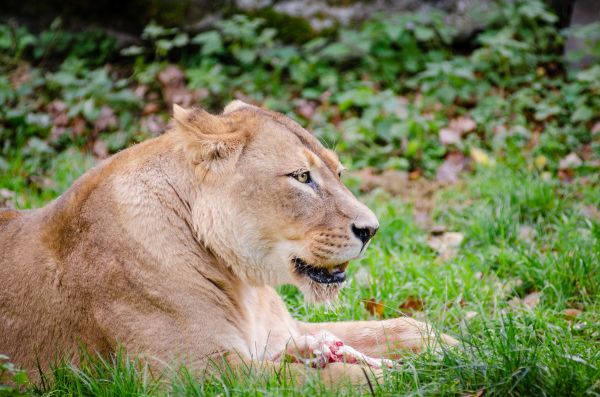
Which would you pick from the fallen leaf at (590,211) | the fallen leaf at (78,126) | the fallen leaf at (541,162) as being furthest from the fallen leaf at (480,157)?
the fallen leaf at (78,126)

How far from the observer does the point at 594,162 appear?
266 inches

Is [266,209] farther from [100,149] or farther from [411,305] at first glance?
[100,149]

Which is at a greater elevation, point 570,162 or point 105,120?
point 105,120

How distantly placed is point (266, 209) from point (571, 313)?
201 centimetres

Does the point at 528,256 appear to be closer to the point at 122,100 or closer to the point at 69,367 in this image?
the point at 69,367

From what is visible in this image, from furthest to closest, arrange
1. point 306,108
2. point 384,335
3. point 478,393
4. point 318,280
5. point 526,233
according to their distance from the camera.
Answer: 1. point 306,108
2. point 526,233
3. point 384,335
4. point 318,280
5. point 478,393

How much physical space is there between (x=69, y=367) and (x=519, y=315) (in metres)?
2.39

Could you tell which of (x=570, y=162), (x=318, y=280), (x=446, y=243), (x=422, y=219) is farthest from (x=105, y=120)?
(x=318, y=280)

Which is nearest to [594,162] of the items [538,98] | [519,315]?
[538,98]

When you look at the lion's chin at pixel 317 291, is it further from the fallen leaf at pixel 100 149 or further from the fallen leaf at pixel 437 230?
the fallen leaf at pixel 100 149

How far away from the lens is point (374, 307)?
180 inches

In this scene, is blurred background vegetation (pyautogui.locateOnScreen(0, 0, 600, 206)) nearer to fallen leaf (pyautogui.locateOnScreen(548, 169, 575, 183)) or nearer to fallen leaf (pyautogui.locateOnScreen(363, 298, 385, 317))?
fallen leaf (pyautogui.locateOnScreen(548, 169, 575, 183))

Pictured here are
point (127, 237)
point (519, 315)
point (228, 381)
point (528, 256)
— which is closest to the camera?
point (228, 381)

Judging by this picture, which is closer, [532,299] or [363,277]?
[532,299]
